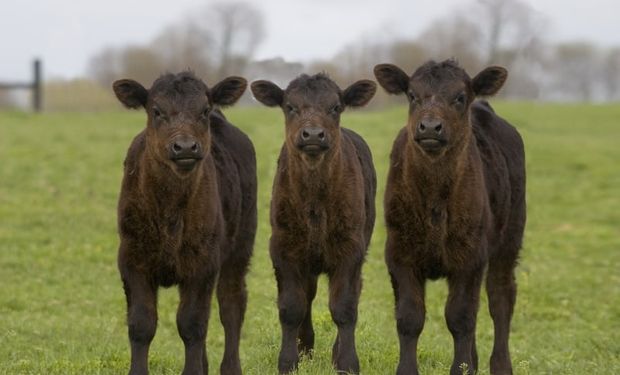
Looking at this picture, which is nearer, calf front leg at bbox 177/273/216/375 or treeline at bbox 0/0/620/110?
calf front leg at bbox 177/273/216/375

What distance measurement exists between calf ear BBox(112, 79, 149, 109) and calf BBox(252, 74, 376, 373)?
4.13 ft

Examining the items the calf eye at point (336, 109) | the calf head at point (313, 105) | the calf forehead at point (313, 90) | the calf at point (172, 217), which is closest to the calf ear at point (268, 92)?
the calf head at point (313, 105)

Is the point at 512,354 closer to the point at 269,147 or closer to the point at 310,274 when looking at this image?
the point at 310,274

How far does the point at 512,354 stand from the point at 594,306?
4265mm

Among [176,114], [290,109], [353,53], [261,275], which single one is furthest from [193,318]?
[353,53]

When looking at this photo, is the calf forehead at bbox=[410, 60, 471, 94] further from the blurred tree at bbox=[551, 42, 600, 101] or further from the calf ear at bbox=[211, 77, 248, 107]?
the blurred tree at bbox=[551, 42, 600, 101]

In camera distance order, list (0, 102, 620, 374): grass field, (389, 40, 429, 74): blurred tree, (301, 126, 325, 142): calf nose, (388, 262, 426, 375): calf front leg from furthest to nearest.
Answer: (389, 40, 429, 74): blurred tree, (0, 102, 620, 374): grass field, (301, 126, 325, 142): calf nose, (388, 262, 426, 375): calf front leg

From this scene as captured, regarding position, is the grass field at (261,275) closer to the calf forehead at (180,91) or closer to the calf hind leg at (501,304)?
the calf hind leg at (501,304)

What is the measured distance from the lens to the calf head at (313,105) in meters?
8.28

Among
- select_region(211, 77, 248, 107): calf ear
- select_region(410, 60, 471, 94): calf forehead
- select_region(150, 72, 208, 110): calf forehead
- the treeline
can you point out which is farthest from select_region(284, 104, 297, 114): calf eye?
the treeline

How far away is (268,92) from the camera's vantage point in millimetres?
9141

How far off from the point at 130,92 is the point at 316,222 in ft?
5.98

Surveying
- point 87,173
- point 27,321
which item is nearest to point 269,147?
point 87,173

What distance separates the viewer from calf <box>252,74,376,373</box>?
837 centimetres
